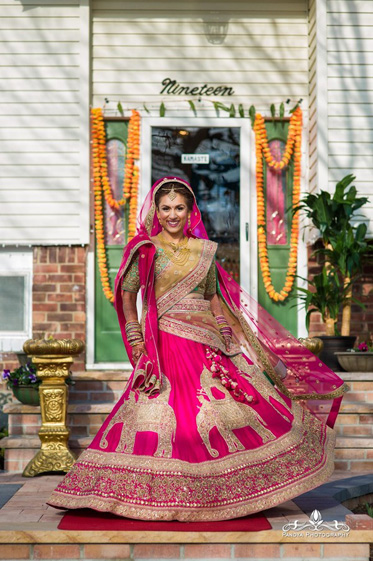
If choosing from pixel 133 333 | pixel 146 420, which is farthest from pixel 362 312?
pixel 146 420

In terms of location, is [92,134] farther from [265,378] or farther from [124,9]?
[265,378]

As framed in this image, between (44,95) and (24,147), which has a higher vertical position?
(44,95)

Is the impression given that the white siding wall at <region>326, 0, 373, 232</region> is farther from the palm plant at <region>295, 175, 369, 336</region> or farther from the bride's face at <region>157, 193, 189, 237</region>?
the bride's face at <region>157, 193, 189, 237</region>

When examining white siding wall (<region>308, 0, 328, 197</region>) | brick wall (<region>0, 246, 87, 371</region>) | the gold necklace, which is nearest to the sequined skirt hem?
the gold necklace

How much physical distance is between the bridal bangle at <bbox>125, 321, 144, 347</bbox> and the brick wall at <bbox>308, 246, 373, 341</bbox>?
434cm

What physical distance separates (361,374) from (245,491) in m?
3.36

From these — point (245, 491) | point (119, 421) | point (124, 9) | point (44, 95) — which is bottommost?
point (245, 491)

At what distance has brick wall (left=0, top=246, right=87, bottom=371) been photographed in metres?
8.59

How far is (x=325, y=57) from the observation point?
848cm

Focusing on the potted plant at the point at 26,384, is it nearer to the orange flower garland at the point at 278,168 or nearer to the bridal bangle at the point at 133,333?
the bridal bangle at the point at 133,333

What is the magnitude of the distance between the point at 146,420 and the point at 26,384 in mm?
2527

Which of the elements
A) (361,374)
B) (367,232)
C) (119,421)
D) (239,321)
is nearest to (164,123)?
(367,232)

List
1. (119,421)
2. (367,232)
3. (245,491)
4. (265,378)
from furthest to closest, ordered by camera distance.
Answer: (367,232)
(265,378)
(119,421)
(245,491)

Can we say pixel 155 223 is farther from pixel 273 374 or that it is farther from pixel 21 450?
pixel 21 450
